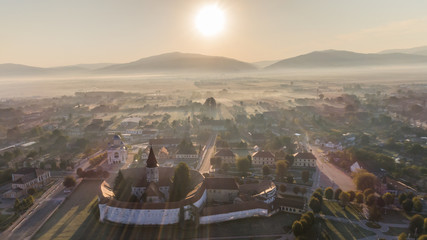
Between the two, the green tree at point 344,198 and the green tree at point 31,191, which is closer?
the green tree at point 344,198

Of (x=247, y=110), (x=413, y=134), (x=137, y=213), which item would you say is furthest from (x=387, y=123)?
(x=137, y=213)

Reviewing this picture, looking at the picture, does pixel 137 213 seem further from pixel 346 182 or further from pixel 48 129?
pixel 48 129

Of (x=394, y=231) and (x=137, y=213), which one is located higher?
(x=137, y=213)

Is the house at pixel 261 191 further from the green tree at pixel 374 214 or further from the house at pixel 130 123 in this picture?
the house at pixel 130 123

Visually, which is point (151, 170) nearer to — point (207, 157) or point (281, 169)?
point (281, 169)

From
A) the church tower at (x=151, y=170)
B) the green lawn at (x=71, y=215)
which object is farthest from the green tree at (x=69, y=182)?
the church tower at (x=151, y=170)

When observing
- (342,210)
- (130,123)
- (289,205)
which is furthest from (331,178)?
(130,123)

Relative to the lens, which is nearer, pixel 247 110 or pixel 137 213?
pixel 137 213

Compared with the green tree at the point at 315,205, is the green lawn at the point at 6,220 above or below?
below
